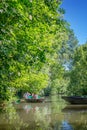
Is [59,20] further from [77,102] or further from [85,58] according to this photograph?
[85,58]

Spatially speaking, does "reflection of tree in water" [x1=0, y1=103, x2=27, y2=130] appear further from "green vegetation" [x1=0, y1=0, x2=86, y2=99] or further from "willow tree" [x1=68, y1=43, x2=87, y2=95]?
"willow tree" [x1=68, y1=43, x2=87, y2=95]

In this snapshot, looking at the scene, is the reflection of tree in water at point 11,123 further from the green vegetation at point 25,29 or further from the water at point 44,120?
the green vegetation at point 25,29

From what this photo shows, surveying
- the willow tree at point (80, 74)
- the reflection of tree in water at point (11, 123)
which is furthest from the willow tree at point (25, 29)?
the willow tree at point (80, 74)

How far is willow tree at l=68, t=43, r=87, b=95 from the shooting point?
43062mm

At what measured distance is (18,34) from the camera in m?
9.93

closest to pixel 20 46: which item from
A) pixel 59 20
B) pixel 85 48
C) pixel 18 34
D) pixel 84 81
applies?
pixel 18 34

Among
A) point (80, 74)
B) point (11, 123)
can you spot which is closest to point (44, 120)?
point (11, 123)

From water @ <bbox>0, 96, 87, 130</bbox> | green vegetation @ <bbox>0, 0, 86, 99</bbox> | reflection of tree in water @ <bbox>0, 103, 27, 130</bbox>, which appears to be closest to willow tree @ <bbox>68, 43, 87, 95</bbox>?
water @ <bbox>0, 96, 87, 130</bbox>

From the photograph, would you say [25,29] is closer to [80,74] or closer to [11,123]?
[11,123]

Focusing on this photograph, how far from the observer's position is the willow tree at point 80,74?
4306 cm

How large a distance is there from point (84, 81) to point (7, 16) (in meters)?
35.0

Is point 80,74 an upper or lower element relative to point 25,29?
upper

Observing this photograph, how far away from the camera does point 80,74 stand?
4412 centimetres

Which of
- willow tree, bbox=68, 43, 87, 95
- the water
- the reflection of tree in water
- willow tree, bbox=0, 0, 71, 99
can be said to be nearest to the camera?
willow tree, bbox=0, 0, 71, 99
